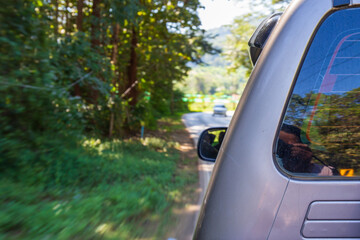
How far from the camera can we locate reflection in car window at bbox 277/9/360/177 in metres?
1.45

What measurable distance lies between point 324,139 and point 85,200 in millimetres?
3689

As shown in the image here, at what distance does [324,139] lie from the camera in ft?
4.94

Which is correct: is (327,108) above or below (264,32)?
below

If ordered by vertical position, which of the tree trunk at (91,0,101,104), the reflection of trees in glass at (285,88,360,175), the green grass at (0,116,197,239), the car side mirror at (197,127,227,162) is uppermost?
the tree trunk at (91,0,101,104)

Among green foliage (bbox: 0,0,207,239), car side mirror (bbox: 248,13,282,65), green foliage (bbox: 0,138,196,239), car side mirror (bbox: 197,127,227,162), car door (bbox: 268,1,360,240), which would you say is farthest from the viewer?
green foliage (bbox: 0,0,207,239)

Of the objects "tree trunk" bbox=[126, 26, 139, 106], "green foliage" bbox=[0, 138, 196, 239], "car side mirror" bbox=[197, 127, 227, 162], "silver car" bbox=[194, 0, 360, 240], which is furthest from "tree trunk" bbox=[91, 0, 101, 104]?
"silver car" bbox=[194, 0, 360, 240]

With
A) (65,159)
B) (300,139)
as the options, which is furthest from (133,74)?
(300,139)

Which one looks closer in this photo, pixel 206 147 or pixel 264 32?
pixel 264 32

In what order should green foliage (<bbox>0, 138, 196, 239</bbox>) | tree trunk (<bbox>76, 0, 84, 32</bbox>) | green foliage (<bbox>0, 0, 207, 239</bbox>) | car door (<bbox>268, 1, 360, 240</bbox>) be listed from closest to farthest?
1. car door (<bbox>268, 1, 360, 240</bbox>)
2. green foliage (<bbox>0, 138, 196, 239</bbox>)
3. green foliage (<bbox>0, 0, 207, 239</bbox>)
4. tree trunk (<bbox>76, 0, 84, 32</bbox>)

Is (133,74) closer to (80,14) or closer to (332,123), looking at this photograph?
(80,14)

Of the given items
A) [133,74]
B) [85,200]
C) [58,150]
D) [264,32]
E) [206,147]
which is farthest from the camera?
[133,74]

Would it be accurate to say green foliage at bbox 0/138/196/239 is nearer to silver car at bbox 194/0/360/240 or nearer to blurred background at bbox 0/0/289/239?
blurred background at bbox 0/0/289/239

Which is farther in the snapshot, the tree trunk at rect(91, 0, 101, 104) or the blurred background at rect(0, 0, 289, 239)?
the tree trunk at rect(91, 0, 101, 104)

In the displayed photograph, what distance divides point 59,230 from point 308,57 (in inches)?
116
